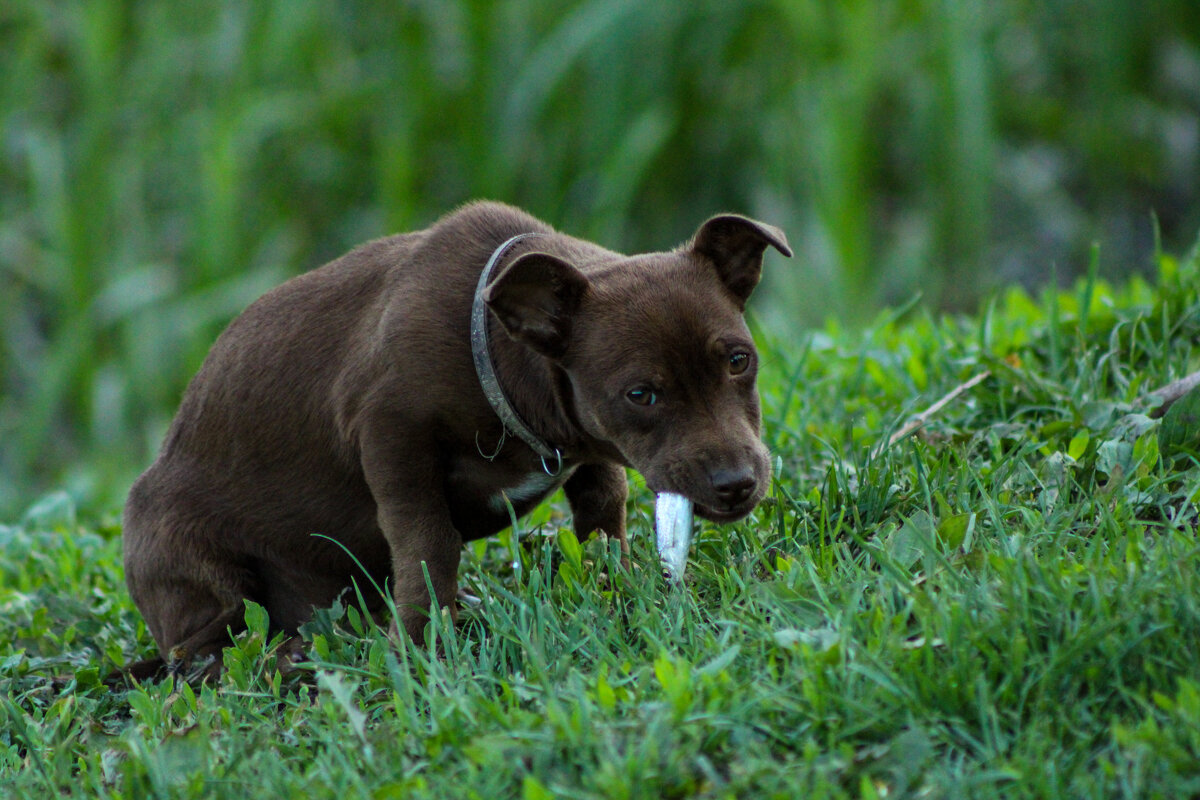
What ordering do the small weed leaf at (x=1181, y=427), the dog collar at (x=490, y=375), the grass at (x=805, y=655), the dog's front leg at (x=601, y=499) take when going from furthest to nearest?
the dog's front leg at (x=601, y=499) → the small weed leaf at (x=1181, y=427) → the dog collar at (x=490, y=375) → the grass at (x=805, y=655)

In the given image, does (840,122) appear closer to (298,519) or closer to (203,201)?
(203,201)

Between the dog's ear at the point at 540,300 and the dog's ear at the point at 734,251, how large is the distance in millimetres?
334

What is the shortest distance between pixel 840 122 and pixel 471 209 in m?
4.01

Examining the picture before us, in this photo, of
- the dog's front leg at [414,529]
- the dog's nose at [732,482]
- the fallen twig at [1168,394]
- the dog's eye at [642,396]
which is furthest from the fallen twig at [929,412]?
the dog's front leg at [414,529]

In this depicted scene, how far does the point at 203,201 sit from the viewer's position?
7574 millimetres

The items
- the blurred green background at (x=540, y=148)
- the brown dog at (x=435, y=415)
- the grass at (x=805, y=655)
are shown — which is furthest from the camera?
the blurred green background at (x=540, y=148)

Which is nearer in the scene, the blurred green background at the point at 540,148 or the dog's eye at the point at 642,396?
the dog's eye at the point at 642,396

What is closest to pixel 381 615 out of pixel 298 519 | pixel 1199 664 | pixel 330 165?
pixel 298 519

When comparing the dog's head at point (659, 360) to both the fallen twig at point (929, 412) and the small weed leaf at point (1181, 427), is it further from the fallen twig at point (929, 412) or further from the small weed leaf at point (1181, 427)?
the small weed leaf at point (1181, 427)

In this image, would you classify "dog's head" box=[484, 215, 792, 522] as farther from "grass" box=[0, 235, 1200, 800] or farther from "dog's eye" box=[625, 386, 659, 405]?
"grass" box=[0, 235, 1200, 800]

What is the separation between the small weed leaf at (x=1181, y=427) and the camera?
10.9ft

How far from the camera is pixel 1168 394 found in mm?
3553

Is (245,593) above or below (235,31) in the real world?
below

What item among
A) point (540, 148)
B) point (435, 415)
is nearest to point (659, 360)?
point (435, 415)
